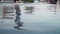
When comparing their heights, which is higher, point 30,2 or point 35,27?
point 30,2

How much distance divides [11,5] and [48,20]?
54cm

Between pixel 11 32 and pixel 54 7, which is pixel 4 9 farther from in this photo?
pixel 54 7

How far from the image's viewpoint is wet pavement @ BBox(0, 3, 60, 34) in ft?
9.84

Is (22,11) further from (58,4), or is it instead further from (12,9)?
(58,4)

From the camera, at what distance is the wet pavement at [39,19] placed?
9.84 ft

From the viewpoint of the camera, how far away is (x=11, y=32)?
10.0 feet

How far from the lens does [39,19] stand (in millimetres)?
3012

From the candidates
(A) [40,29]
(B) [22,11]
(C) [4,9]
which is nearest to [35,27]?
(A) [40,29]

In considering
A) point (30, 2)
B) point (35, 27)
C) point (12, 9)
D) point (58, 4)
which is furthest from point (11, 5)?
point (58, 4)

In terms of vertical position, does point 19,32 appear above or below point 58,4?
below

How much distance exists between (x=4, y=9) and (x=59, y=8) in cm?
75

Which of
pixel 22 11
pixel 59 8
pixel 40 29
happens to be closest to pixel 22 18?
pixel 22 11

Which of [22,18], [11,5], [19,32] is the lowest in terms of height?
[19,32]

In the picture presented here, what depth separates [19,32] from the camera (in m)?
3.04
